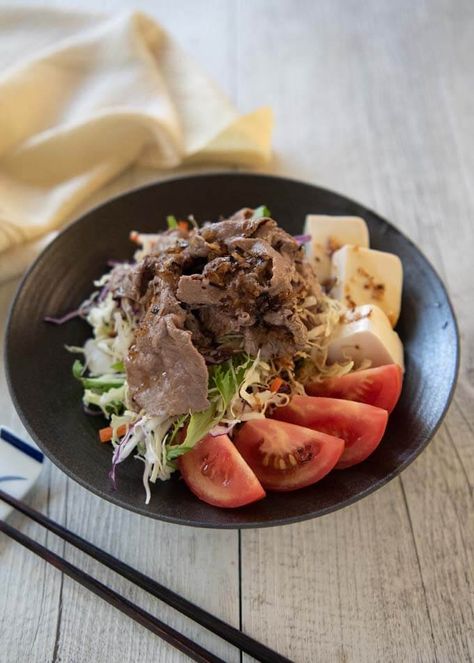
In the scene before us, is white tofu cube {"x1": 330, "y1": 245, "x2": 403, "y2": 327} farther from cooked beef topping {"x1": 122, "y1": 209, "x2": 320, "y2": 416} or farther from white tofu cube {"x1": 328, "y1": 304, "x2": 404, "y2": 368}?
cooked beef topping {"x1": 122, "y1": 209, "x2": 320, "y2": 416}

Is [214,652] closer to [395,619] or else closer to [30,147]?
[395,619]

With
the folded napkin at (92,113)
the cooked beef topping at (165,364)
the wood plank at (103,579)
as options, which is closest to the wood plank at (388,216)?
the wood plank at (103,579)

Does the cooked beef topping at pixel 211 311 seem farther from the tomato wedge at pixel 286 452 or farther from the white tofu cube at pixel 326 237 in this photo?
the white tofu cube at pixel 326 237

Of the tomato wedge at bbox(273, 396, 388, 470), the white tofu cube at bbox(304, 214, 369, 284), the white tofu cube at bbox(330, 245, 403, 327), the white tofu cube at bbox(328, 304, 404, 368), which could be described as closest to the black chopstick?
the tomato wedge at bbox(273, 396, 388, 470)

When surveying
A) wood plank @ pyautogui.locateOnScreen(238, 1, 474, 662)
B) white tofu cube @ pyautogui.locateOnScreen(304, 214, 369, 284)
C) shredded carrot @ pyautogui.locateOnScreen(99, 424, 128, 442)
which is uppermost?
shredded carrot @ pyautogui.locateOnScreen(99, 424, 128, 442)

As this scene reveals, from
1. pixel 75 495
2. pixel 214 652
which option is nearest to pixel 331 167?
pixel 75 495

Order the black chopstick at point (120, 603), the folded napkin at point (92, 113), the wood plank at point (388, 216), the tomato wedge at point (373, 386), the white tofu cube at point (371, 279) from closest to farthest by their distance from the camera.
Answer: the black chopstick at point (120, 603) < the wood plank at point (388, 216) < the tomato wedge at point (373, 386) < the white tofu cube at point (371, 279) < the folded napkin at point (92, 113)
